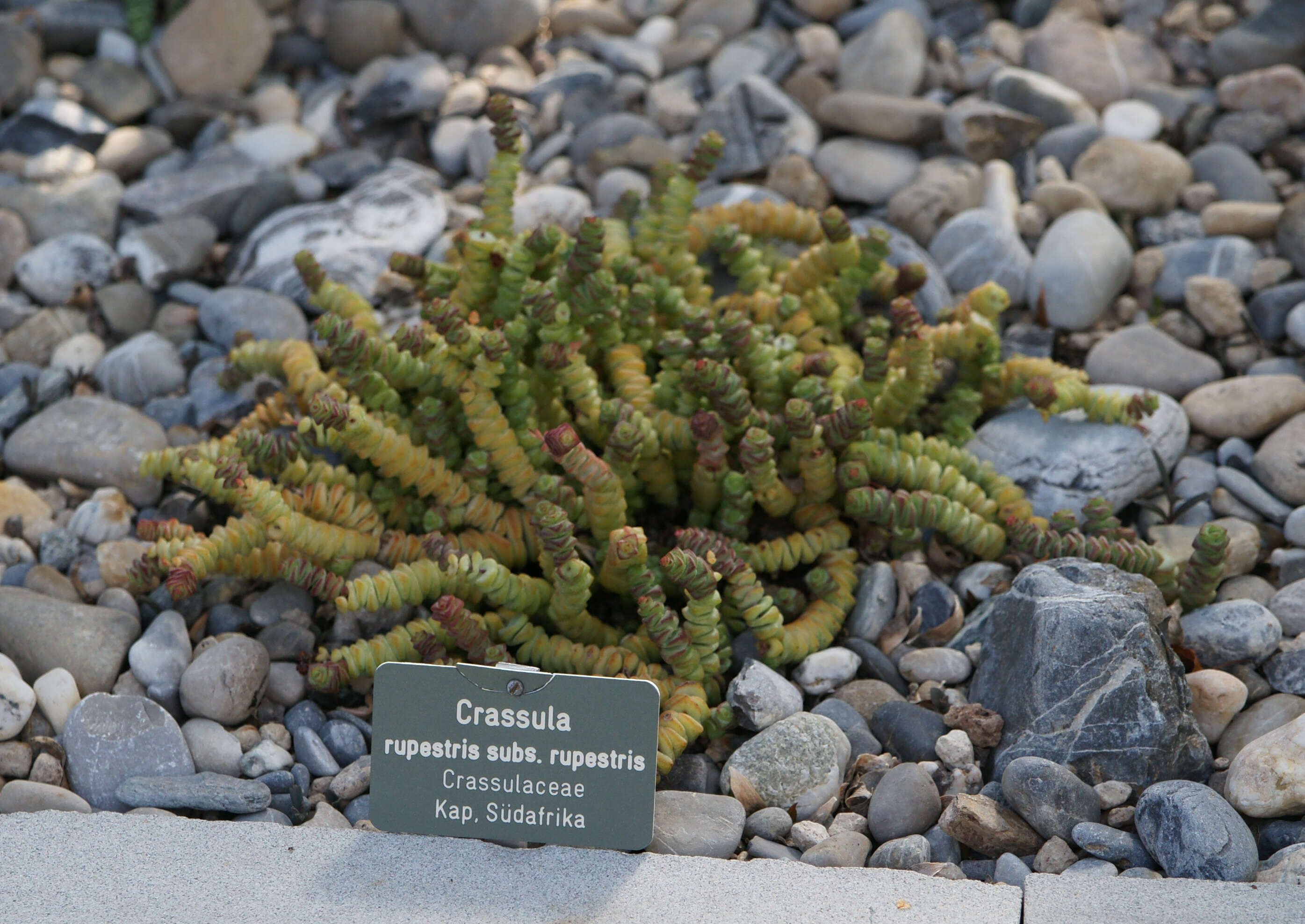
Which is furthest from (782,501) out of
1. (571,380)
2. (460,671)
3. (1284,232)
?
(1284,232)

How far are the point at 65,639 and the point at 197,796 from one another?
0.49 metres

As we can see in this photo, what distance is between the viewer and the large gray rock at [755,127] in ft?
11.6

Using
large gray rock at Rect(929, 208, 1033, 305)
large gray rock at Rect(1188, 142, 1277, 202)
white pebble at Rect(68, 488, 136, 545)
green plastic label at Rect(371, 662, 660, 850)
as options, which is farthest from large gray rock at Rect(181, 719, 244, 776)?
large gray rock at Rect(1188, 142, 1277, 202)

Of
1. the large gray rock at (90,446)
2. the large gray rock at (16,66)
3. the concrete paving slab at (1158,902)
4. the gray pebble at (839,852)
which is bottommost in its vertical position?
the gray pebble at (839,852)

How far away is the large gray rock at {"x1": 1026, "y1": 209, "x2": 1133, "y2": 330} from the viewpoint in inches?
120

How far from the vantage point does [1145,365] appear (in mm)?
2877

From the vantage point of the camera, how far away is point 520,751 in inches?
72.9

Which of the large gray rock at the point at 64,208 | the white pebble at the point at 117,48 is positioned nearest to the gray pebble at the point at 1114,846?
the large gray rock at the point at 64,208

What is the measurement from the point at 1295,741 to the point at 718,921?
1.01 metres

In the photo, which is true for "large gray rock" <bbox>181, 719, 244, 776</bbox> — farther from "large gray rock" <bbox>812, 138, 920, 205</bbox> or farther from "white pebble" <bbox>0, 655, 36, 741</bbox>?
"large gray rock" <bbox>812, 138, 920, 205</bbox>

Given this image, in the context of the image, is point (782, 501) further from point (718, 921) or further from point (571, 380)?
Answer: point (718, 921)

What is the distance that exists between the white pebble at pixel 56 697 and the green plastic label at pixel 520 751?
2.37 ft

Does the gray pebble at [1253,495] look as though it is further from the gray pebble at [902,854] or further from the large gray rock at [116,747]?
the large gray rock at [116,747]

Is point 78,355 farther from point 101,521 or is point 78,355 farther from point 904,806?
point 904,806
